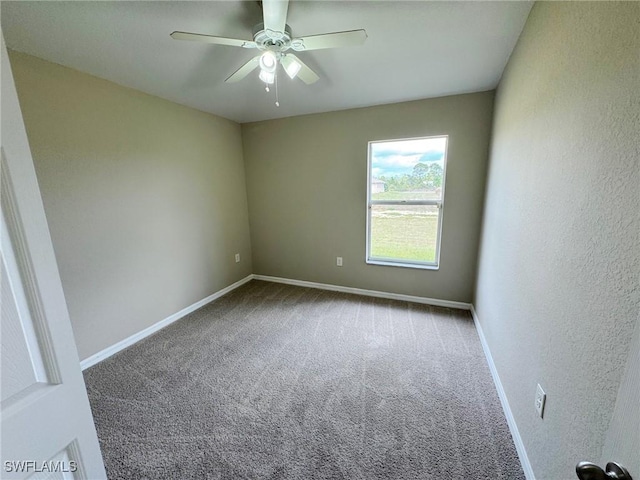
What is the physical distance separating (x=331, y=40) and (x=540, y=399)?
6.69 feet

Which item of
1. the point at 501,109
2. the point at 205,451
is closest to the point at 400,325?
the point at 205,451

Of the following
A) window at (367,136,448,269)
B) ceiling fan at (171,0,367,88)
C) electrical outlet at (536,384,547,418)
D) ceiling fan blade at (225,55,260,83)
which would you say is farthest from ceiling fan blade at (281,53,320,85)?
electrical outlet at (536,384,547,418)

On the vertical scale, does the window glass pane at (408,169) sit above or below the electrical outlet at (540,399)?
above

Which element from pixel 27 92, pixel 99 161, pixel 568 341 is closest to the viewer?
pixel 568 341

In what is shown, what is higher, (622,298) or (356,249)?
(622,298)

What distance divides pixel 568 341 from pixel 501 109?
77.5 inches

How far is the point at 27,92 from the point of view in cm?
171

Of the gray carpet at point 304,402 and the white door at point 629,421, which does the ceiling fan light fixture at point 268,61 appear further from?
the gray carpet at point 304,402

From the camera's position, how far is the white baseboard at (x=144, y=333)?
2.14 metres

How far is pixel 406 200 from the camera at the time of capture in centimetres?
304

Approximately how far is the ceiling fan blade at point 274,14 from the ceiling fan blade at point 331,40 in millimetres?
117

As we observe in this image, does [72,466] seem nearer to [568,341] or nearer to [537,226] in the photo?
[568,341]

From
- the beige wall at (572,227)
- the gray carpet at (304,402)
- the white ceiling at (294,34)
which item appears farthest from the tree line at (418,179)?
the gray carpet at (304,402)

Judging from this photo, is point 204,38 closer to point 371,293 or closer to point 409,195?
point 409,195
